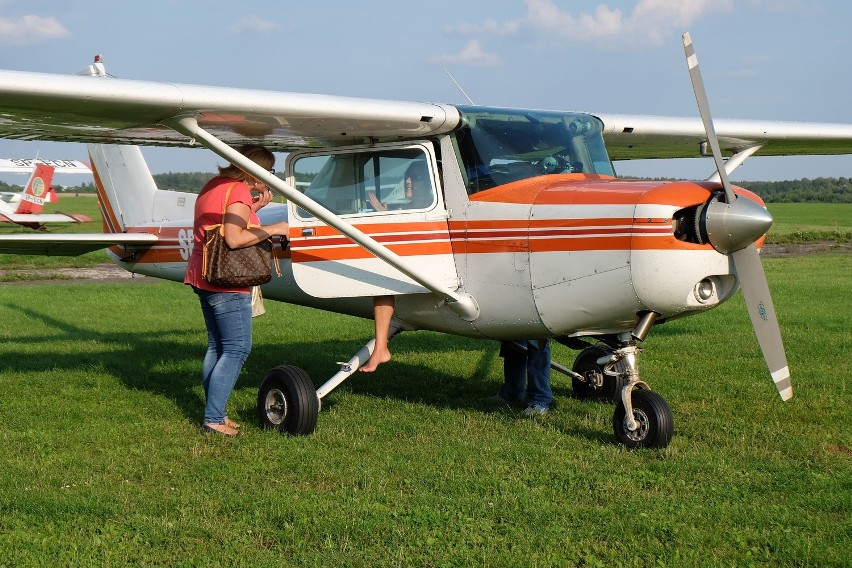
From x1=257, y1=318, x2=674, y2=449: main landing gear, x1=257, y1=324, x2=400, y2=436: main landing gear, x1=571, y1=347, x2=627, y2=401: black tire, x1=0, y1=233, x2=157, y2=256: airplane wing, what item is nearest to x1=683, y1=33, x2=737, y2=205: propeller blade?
x1=257, y1=318, x2=674, y2=449: main landing gear

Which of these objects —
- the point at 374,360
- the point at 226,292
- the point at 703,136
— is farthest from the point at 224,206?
the point at 703,136

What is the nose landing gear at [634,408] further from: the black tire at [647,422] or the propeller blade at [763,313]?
the propeller blade at [763,313]

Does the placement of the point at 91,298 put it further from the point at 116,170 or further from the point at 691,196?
the point at 691,196

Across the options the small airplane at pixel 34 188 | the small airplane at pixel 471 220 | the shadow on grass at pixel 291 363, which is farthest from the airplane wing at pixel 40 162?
the small airplane at pixel 471 220

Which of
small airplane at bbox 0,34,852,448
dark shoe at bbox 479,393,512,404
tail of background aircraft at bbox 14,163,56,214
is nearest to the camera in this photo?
small airplane at bbox 0,34,852,448

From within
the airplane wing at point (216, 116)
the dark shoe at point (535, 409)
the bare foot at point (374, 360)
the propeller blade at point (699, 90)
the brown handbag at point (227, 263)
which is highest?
the propeller blade at point (699, 90)

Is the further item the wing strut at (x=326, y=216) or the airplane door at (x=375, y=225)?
the airplane door at (x=375, y=225)

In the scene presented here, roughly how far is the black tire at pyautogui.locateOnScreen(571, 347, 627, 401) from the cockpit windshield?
1766 mm

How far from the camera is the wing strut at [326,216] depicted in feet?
19.7

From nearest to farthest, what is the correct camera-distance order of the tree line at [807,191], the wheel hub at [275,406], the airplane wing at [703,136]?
the wheel hub at [275,406], the airplane wing at [703,136], the tree line at [807,191]

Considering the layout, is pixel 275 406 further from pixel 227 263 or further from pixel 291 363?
pixel 291 363

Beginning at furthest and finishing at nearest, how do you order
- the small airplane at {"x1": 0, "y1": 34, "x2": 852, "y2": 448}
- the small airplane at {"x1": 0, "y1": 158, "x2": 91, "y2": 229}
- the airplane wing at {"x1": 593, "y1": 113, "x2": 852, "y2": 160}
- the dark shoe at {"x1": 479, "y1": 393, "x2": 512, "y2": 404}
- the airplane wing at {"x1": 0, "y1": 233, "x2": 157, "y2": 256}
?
1. the small airplane at {"x1": 0, "y1": 158, "x2": 91, "y2": 229}
2. the airplane wing at {"x1": 593, "y1": 113, "x2": 852, "y2": 160}
3. the airplane wing at {"x1": 0, "y1": 233, "x2": 157, "y2": 256}
4. the dark shoe at {"x1": 479, "y1": 393, "x2": 512, "y2": 404}
5. the small airplane at {"x1": 0, "y1": 34, "x2": 852, "y2": 448}

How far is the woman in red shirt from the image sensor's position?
639 cm

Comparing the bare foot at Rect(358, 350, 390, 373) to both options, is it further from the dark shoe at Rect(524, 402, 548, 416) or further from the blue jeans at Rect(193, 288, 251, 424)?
the dark shoe at Rect(524, 402, 548, 416)
